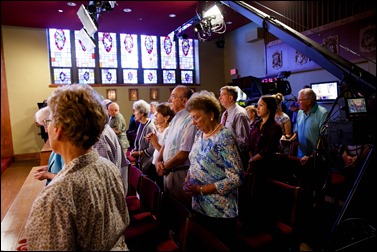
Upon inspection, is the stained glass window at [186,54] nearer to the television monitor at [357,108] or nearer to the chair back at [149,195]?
the chair back at [149,195]

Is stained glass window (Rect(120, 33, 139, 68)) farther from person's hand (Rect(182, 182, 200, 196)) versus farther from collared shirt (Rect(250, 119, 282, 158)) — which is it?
person's hand (Rect(182, 182, 200, 196))

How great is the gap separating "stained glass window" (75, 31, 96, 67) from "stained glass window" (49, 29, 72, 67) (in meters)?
0.22

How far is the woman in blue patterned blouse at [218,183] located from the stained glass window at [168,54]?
803 cm

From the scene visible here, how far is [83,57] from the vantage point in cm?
818

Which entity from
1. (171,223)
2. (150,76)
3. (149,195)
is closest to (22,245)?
(171,223)

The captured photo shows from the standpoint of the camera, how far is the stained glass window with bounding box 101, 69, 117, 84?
333 inches

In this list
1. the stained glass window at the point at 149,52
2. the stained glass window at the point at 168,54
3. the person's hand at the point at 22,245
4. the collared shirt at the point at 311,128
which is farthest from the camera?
the stained glass window at the point at 168,54

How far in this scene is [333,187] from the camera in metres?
2.60

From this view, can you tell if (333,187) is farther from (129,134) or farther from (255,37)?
(255,37)

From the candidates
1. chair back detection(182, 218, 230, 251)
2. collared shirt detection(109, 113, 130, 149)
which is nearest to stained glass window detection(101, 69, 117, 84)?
collared shirt detection(109, 113, 130, 149)

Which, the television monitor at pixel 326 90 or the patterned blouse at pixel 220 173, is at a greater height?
the television monitor at pixel 326 90

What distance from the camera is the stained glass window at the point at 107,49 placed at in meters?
8.41

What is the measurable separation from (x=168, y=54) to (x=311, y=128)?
7.17 metres

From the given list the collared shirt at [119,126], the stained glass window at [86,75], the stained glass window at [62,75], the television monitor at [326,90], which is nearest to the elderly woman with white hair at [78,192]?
the collared shirt at [119,126]
